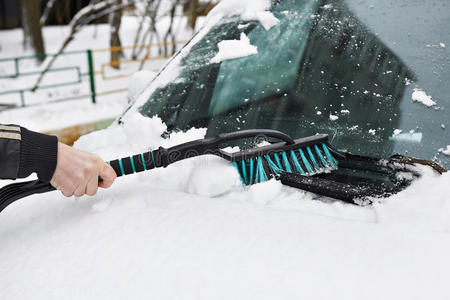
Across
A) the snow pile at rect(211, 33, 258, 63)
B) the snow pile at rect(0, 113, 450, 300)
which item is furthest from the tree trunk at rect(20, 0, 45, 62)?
the snow pile at rect(0, 113, 450, 300)

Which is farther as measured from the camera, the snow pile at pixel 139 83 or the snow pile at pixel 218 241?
the snow pile at pixel 139 83

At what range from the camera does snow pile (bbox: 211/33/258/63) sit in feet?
5.78

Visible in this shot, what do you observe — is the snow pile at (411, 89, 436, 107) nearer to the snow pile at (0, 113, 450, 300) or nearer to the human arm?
the snow pile at (0, 113, 450, 300)

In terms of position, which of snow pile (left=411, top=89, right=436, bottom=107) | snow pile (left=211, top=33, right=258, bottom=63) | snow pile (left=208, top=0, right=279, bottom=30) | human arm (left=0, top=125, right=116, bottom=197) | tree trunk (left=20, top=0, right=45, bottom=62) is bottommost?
tree trunk (left=20, top=0, right=45, bottom=62)

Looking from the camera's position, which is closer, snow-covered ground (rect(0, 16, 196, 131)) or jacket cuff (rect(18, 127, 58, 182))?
jacket cuff (rect(18, 127, 58, 182))

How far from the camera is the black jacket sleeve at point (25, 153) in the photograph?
111 cm

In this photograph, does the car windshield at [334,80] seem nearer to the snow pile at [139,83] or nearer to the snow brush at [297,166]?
the snow brush at [297,166]

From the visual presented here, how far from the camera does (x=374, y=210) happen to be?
116cm

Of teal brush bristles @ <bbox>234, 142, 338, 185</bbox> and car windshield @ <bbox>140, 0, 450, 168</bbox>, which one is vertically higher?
car windshield @ <bbox>140, 0, 450, 168</bbox>

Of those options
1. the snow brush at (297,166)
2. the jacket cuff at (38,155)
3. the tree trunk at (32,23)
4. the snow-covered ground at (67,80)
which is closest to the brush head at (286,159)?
the snow brush at (297,166)

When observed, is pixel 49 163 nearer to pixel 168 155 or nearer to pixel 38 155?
pixel 38 155

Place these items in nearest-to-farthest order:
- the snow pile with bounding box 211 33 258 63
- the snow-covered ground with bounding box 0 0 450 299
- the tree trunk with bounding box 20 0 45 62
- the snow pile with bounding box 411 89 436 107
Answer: the snow-covered ground with bounding box 0 0 450 299
the snow pile with bounding box 411 89 436 107
the snow pile with bounding box 211 33 258 63
the tree trunk with bounding box 20 0 45 62

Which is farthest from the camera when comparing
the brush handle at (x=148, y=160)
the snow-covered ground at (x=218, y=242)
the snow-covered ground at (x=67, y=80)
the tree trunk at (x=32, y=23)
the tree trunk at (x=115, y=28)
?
the tree trunk at (x=32, y=23)

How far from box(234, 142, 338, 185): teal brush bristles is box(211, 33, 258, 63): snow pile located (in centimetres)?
56
